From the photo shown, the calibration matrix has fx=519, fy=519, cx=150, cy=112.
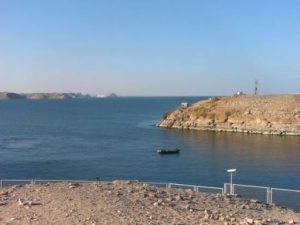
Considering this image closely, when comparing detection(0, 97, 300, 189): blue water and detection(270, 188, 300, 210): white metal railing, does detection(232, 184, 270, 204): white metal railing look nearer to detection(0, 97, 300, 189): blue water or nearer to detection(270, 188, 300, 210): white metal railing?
detection(270, 188, 300, 210): white metal railing

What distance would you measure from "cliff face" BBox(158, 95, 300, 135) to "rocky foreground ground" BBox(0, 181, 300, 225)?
84294 mm

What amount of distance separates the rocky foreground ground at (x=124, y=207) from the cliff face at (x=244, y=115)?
84294mm

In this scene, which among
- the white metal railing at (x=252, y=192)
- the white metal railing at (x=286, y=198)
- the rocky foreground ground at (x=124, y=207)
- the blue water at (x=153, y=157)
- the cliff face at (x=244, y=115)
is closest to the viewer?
the rocky foreground ground at (x=124, y=207)

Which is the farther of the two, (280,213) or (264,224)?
(280,213)

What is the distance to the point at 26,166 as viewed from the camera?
201ft

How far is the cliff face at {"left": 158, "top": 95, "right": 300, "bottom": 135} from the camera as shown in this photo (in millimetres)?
108500

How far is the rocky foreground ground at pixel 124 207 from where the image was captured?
16875 mm

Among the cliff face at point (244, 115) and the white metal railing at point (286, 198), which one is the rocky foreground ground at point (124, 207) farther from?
the cliff face at point (244, 115)

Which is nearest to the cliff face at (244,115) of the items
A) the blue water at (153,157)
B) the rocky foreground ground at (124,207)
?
the blue water at (153,157)

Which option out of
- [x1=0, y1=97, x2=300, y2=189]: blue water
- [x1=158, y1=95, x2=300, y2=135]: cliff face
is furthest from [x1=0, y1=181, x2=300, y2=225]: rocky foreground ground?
[x1=158, y1=95, x2=300, y2=135]: cliff face

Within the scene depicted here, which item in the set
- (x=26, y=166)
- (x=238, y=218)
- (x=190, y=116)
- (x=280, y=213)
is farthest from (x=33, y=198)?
(x=190, y=116)

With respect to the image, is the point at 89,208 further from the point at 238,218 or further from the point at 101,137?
the point at 101,137

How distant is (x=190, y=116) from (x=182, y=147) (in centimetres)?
4263

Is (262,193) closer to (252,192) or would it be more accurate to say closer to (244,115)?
(252,192)
